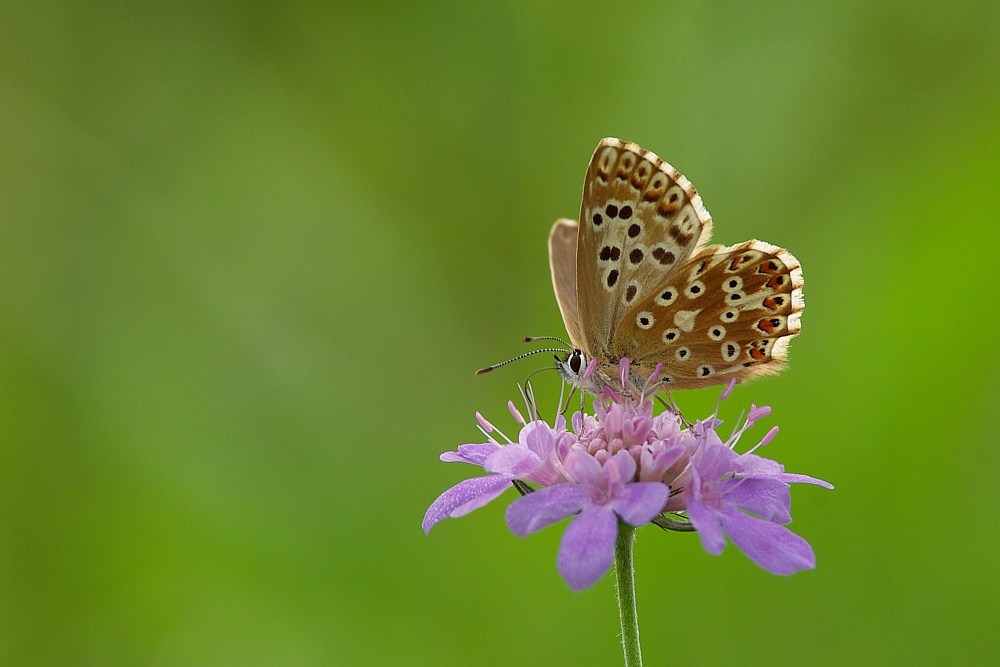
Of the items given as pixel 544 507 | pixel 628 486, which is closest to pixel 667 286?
pixel 628 486

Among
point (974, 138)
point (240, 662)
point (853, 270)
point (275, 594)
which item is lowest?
point (240, 662)

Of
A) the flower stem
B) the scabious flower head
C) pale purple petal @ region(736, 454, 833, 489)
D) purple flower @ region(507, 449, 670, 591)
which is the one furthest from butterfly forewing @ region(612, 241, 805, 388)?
the flower stem

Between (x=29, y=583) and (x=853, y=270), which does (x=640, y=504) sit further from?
(x=29, y=583)

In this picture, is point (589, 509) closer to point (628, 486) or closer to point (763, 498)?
point (628, 486)

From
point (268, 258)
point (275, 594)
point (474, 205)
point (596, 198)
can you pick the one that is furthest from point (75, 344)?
point (596, 198)

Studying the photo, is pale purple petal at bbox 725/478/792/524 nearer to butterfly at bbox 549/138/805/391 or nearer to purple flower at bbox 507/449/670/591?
purple flower at bbox 507/449/670/591

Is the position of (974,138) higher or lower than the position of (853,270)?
higher

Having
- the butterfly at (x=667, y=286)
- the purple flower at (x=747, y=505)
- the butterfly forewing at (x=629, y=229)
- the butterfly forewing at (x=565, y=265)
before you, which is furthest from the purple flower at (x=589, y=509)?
the butterfly forewing at (x=565, y=265)
